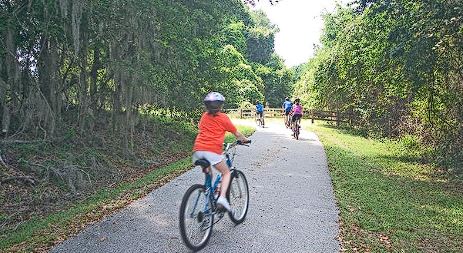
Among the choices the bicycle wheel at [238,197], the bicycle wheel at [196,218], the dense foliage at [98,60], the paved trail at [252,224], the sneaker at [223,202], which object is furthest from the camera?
the dense foliage at [98,60]

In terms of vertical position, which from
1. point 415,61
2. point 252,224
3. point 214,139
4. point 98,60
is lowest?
point 252,224

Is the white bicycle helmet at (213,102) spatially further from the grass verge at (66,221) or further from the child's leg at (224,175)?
the grass verge at (66,221)

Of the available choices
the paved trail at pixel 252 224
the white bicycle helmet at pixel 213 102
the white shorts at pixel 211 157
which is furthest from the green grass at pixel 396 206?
the white bicycle helmet at pixel 213 102

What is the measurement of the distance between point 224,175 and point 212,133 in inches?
22.0

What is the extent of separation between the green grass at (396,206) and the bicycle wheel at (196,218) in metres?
1.77

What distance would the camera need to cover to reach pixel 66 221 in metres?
6.20

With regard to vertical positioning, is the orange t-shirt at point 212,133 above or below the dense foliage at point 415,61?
below

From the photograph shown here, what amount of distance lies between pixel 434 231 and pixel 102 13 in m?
8.91

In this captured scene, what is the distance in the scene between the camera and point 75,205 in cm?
802

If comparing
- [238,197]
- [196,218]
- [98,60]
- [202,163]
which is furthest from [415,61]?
[98,60]

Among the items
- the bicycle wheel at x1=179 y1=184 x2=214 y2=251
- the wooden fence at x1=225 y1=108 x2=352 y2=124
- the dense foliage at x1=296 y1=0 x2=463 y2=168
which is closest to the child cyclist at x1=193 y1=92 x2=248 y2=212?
the bicycle wheel at x1=179 y1=184 x2=214 y2=251

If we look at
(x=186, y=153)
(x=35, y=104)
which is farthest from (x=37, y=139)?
(x=186, y=153)

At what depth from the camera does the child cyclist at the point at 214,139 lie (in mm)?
5227

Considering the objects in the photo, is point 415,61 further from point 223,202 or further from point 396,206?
point 223,202
